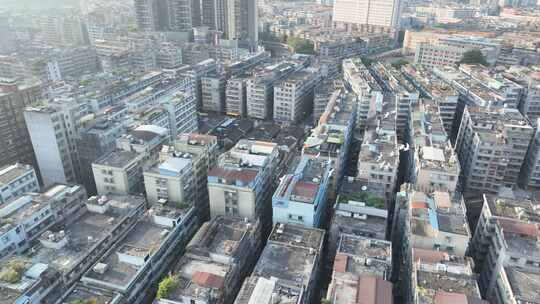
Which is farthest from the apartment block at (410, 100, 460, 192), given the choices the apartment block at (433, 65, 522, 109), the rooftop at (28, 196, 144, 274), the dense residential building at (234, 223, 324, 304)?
the rooftop at (28, 196, 144, 274)

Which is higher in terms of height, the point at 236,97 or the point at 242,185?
the point at 242,185

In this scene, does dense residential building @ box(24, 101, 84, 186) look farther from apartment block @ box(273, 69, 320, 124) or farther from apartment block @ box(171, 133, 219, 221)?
apartment block @ box(273, 69, 320, 124)

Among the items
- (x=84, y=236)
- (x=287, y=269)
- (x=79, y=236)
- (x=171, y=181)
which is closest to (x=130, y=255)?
(x=84, y=236)

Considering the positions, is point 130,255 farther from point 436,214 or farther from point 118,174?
point 436,214

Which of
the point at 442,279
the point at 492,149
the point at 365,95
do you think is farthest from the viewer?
the point at 365,95

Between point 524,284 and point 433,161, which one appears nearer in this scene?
point 524,284

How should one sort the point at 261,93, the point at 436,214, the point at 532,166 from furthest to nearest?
the point at 261,93
the point at 532,166
the point at 436,214

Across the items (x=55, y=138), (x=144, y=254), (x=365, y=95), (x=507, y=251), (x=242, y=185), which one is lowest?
(x=144, y=254)
